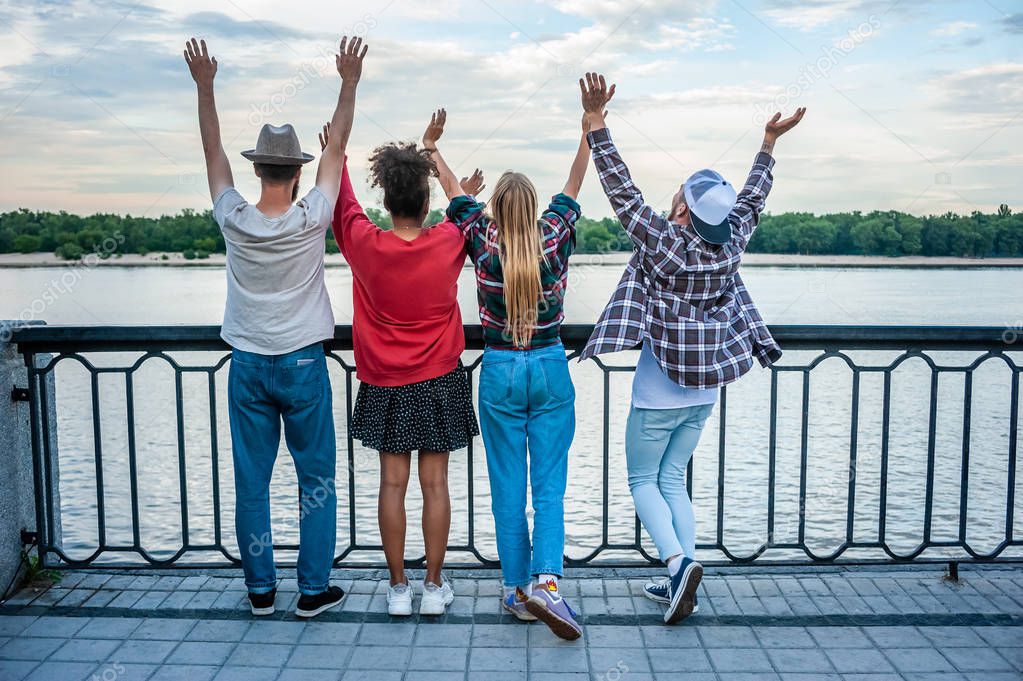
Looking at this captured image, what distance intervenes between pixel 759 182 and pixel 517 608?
6.51 feet

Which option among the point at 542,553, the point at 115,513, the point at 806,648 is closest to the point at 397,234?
the point at 542,553

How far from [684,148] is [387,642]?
3.95 meters

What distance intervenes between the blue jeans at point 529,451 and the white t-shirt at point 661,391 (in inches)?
11.7

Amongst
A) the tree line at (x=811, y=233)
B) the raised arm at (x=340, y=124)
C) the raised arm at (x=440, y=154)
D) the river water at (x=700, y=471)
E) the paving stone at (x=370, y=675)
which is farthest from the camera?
the tree line at (x=811, y=233)

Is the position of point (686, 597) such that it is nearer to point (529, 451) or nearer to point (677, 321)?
point (529, 451)

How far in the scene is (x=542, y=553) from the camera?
3.43m

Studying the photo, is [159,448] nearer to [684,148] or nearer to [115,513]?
[115,513]

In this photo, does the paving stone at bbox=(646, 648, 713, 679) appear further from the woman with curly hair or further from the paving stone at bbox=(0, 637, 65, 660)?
the paving stone at bbox=(0, 637, 65, 660)

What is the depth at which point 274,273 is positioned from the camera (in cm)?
336

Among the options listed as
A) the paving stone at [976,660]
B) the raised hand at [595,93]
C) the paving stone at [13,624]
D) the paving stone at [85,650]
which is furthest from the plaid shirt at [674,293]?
the paving stone at [13,624]

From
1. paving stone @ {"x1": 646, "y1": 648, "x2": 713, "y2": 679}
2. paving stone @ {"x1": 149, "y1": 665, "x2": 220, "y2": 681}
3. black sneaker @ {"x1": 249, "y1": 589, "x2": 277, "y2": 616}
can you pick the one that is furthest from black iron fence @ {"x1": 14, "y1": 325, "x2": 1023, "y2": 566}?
paving stone @ {"x1": 149, "y1": 665, "x2": 220, "y2": 681}

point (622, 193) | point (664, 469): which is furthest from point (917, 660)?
point (622, 193)

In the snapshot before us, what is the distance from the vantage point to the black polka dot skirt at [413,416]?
344 cm

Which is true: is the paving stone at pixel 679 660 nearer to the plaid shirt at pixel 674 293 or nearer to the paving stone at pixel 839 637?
the paving stone at pixel 839 637
